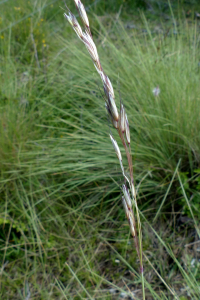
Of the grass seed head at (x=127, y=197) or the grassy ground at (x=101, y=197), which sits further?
the grassy ground at (x=101, y=197)

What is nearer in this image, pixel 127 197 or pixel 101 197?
pixel 127 197

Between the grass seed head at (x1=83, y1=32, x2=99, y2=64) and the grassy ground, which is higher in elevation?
the grass seed head at (x1=83, y1=32, x2=99, y2=64)

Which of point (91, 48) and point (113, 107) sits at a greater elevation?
point (91, 48)

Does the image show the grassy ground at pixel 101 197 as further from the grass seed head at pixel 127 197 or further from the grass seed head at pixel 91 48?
the grass seed head at pixel 91 48

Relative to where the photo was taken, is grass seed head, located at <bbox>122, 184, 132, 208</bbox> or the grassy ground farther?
the grassy ground

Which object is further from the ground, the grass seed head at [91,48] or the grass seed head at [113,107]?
the grass seed head at [91,48]

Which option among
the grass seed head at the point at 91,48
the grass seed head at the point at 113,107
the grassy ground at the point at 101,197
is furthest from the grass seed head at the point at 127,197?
the grassy ground at the point at 101,197

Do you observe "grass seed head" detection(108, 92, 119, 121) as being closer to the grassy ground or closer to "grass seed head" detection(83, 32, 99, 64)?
"grass seed head" detection(83, 32, 99, 64)

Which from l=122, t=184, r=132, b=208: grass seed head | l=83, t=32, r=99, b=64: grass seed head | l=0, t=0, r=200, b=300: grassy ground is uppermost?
l=83, t=32, r=99, b=64: grass seed head

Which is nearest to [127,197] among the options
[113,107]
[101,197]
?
[113,107]

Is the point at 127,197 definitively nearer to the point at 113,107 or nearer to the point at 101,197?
the point at 113,107

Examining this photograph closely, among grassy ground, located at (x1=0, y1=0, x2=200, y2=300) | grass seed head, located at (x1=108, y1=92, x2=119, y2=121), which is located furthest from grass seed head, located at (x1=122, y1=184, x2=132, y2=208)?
grassy ground, located at (x1=0, y1=0, x2=200, y2=300)

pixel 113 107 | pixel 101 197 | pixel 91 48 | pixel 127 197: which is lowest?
pixel 101 197

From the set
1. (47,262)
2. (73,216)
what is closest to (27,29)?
(73,216)
